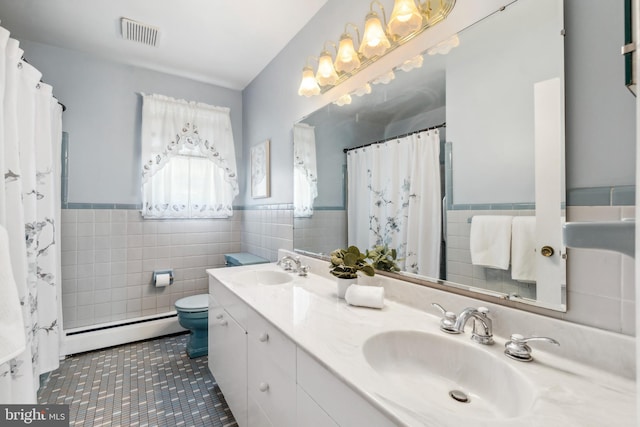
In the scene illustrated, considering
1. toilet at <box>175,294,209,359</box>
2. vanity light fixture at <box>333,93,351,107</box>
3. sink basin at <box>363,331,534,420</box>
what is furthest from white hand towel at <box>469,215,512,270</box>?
toilet at <box>175,294,209,359</box>

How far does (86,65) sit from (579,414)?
3430 mm

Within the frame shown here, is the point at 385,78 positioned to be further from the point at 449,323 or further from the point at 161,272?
the point at 161,272

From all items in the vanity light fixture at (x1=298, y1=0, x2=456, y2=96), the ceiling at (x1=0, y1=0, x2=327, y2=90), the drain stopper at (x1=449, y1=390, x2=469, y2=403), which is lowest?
the drain stopper at (x1=449, y1=390, x2=469, y2=403)

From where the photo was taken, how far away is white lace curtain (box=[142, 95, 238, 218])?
2.53m

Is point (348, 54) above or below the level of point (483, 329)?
above

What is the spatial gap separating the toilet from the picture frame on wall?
1026 millimetres

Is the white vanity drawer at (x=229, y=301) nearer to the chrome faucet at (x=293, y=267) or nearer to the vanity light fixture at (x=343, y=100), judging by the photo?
the chrome faucet at (x=293, y=267)

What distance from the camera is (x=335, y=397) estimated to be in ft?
2.34

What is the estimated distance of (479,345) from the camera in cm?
82

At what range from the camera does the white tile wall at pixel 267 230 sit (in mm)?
2211

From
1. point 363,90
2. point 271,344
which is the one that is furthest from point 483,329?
point 363,90

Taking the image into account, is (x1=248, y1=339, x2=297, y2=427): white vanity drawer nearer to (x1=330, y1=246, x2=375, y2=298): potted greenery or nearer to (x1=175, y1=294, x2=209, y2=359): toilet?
(x1=330, y1=246, x2=375, y2=298): potted greenery

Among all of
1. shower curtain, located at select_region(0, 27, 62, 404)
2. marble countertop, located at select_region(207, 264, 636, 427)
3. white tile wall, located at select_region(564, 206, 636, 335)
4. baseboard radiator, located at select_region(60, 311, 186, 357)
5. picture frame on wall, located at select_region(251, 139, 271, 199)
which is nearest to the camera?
marble countertop, located at select_region(207, 264, 636, 427)

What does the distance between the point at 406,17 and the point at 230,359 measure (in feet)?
5.86
